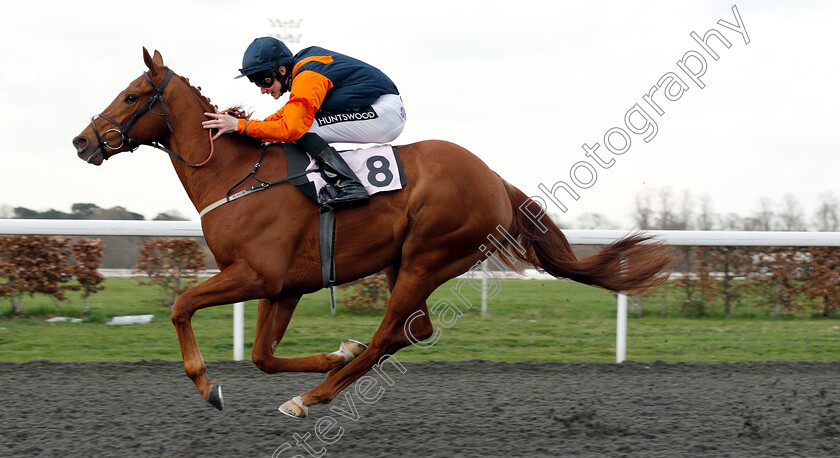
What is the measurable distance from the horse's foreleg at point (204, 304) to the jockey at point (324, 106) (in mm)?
530

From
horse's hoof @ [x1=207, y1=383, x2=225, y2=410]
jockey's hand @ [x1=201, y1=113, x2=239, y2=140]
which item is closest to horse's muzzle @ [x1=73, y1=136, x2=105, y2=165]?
jockey's hand @ [x1=201, y1=113, x2=239, y2=140]

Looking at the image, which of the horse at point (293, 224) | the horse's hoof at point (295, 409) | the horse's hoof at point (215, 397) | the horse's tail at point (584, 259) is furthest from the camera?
the horse's tail at point (584, 259)

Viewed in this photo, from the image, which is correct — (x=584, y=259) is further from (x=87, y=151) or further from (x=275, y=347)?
(x=87, y=151)

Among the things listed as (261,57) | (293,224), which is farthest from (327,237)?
(261,57)

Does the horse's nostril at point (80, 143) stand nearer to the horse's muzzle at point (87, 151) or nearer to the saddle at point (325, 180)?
the horse's muzzle at point (87, 151)

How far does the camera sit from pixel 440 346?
618 centimetres

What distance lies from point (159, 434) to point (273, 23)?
11.6 meters

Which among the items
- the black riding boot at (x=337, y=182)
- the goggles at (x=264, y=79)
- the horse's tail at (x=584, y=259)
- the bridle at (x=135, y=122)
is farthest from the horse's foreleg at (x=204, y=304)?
the horse's tail at (x=584, y=259)

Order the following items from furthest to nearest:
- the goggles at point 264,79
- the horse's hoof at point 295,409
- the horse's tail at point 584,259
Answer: the horse's tail at point 584,259 < the goggles at point 264,79 < the horse's hoof at point 295,409

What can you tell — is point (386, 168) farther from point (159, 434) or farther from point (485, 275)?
point (485, 275)

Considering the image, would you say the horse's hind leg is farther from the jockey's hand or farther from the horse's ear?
the horse's ear

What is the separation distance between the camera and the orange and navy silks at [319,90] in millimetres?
3562

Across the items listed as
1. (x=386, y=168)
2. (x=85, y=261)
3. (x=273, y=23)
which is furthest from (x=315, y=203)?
(x=273, y=23)

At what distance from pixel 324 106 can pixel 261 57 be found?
0.38 meters
